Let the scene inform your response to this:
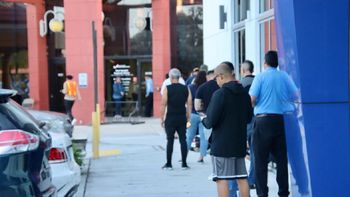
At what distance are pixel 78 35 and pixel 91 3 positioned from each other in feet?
4.06

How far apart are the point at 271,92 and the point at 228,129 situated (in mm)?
1035

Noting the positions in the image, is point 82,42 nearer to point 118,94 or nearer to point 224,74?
point 118,94

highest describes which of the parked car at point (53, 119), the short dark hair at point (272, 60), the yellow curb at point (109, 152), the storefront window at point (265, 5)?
the storefront window at point (265, 5)

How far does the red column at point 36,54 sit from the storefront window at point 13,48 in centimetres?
168

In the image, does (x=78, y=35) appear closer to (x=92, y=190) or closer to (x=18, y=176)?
(x=92, y=190)

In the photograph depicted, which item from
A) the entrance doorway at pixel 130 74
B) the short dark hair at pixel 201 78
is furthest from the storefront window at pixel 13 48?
the short dark hair at pixel 201 78

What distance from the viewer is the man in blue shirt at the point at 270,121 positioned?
7.33 meters

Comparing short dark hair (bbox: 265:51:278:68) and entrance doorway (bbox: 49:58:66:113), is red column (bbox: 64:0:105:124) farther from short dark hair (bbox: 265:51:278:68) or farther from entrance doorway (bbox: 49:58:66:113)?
short dark hair (bbox: 265:51:278:68)

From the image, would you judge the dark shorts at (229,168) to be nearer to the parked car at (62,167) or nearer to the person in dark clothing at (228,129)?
the person in dark clothing at (228,129)

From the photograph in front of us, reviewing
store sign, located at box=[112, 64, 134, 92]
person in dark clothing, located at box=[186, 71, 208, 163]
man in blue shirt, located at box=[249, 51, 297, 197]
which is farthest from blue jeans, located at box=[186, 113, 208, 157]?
store sign, located at box=[112, 64, 134, 92]

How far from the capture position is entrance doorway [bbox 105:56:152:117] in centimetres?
2472

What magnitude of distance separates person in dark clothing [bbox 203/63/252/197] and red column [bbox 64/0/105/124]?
14790 millimetres

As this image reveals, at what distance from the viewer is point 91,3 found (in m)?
21.3

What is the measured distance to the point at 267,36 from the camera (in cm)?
1131
